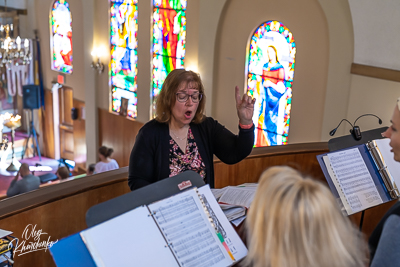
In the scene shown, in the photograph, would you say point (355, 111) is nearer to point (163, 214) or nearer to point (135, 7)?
point (163, 214)

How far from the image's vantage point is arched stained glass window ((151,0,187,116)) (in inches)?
307

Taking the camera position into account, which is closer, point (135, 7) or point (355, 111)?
point (355, 111)

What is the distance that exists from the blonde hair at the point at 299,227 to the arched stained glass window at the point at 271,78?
5089 millimetres

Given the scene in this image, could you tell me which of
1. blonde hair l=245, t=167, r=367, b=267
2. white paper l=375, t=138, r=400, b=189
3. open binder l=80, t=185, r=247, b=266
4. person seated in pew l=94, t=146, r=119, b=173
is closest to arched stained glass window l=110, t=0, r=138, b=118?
person seated in pew l=94, t=146, r=119, b=173

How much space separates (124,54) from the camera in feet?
29.5

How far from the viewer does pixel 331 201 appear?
4.07 ft

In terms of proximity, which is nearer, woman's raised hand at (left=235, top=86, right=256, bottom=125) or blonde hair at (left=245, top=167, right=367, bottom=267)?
blonde hair at (left=245, top=167, right=367, bottom=267)

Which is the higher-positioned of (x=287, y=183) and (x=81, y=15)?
(x=81, y=15)

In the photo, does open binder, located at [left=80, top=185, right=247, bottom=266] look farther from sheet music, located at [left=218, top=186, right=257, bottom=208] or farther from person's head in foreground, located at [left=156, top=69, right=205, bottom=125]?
person's head in foreground, located at [left=156, top=69, right=205, bottom=125]

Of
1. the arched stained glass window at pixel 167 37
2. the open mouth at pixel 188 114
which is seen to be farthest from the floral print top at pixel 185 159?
the arched stained glass window at pixel 167 37

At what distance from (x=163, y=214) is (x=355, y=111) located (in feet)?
13.0

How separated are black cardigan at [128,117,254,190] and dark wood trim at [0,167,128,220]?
50 cm

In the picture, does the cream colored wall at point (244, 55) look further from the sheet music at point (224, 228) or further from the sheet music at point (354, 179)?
the sheet music at point (224, 228)

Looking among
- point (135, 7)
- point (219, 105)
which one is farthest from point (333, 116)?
point (135, 7)
